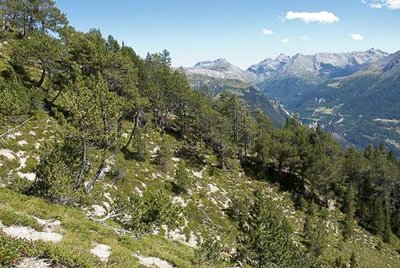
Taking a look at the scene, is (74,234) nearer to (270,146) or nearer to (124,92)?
(124,92)

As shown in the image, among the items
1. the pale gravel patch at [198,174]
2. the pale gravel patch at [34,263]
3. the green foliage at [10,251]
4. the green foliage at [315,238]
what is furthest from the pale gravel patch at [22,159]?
the green foliage at [315,238]

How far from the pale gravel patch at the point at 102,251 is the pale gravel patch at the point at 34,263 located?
11.8 ft

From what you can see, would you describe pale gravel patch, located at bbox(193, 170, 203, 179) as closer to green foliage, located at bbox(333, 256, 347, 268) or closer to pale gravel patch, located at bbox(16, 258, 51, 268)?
green foliage, located at bbox(333, 256, 347, 268)

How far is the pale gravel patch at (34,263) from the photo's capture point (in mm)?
12450

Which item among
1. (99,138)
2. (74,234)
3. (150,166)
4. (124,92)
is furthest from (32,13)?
(74,234)

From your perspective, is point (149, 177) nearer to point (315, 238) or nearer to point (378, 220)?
point (315, 238)

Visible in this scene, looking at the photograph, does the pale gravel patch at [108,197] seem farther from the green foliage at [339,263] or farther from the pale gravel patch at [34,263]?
the green foliage at [339,263]

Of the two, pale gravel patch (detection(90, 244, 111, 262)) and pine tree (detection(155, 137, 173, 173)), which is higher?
pale gravel patch (detection(90, 244, 111, 262))

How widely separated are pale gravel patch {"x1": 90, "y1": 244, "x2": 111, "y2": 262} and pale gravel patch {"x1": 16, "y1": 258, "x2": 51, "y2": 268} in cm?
360

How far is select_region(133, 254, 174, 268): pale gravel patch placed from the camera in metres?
19.0

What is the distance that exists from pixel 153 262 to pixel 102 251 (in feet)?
10.8

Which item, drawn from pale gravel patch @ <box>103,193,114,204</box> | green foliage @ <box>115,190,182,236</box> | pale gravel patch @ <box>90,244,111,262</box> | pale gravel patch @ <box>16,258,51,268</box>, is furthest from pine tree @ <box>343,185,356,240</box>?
pale gravel patch @ <box>16,258,51,268</box>

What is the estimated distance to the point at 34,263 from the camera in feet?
41.7

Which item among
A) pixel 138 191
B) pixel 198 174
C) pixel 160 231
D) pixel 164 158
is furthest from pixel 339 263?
pixel 138 191
